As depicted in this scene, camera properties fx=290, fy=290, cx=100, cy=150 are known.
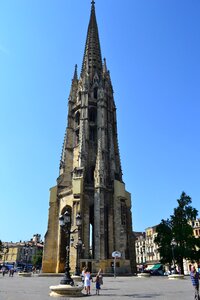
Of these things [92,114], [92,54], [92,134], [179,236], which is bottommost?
[179,236]

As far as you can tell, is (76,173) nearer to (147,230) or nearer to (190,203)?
(190,203)

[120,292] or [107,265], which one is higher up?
[107,265]

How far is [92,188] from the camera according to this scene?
40.5m

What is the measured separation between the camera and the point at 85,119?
4566 cm

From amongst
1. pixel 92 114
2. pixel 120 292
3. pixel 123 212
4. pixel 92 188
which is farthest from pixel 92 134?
pixel 120 292

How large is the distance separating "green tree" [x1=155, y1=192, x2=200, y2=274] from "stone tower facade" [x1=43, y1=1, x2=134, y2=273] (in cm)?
478

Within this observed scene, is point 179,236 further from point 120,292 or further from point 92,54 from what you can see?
point 92,54

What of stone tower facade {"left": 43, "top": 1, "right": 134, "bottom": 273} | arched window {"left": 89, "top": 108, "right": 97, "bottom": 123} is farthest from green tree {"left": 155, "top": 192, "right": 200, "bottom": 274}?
arched window {"left": 89, "top": 108, "right": 97, "bottom": 123}

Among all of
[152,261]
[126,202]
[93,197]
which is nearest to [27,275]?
[93,197]

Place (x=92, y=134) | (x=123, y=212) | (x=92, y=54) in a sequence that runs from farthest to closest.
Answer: (x=92, y=54)
(x=92, y=134)
(x=123, y=212)

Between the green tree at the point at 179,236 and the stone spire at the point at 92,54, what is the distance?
28.8m

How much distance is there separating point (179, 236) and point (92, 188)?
43.2 feet

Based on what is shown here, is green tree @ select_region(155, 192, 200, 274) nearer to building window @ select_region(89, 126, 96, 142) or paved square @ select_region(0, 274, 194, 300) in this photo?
building window @ select_region(89, 126, 96, 142)

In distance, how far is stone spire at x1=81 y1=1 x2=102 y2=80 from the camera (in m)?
56.3
